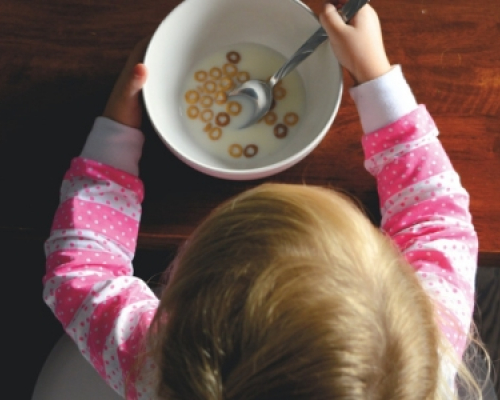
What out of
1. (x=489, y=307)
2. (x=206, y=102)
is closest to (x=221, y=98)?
(x=206, y=102)

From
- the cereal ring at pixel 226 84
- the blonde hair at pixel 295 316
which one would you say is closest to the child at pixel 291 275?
the blonde hair at pixel 295 316

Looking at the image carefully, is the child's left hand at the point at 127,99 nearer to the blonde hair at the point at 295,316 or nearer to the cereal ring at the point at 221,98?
the cereal ring at the point at 221,98

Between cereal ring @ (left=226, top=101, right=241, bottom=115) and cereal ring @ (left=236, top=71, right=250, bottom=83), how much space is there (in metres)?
0.03

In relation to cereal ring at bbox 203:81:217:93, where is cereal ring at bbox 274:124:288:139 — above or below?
below

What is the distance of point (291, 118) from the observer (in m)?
0.67

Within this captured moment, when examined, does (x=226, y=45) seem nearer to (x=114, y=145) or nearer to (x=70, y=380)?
(x=114, y=145)

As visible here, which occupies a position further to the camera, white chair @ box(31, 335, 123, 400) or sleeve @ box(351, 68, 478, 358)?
white chair @ box(31, 335, 123, 400)

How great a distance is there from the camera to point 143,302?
1.99 ft

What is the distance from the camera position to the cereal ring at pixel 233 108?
0.67 m

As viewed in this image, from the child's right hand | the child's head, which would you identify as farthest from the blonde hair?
the child's right hand

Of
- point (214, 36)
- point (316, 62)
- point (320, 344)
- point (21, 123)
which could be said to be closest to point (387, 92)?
point (316, 62)

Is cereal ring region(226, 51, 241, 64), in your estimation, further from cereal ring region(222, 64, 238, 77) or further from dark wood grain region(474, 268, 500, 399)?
dark wood grain region(474, 268, 500, 399)

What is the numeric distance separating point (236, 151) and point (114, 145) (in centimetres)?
14

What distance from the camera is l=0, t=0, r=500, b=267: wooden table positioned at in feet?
2.09
